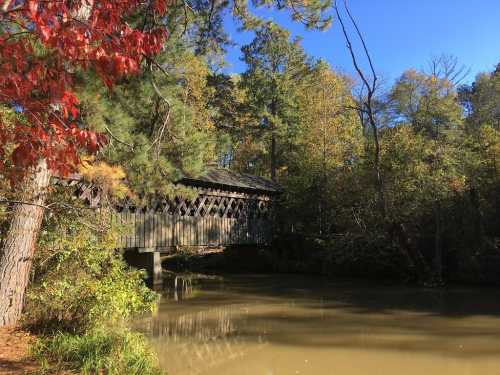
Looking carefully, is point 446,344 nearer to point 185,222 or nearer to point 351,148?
point 185,222

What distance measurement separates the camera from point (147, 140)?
28.7 ft

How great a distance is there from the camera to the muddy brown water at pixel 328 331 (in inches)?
242

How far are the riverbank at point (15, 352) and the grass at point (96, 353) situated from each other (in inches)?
4.0

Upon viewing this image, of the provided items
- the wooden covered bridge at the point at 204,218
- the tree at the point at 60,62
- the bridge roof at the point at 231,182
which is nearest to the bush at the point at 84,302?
the tree at the point at 60,62

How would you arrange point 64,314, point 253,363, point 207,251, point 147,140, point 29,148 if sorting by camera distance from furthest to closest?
point 207,251
point 147,140
point 253,363
point 64,314
point 29,148

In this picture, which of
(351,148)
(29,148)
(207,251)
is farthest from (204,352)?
(351,148)

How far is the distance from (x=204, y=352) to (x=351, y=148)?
16678 millimetres

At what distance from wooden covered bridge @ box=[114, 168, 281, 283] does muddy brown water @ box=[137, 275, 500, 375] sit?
64.9 inches

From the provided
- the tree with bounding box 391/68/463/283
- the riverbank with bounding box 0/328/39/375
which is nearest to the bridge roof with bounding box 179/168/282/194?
the tree with bounding box 391/68/463/283

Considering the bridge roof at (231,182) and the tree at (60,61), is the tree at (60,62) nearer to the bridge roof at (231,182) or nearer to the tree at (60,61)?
the tree at (60,61)

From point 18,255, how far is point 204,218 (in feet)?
32.9

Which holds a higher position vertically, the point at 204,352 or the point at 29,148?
the point at 29,148

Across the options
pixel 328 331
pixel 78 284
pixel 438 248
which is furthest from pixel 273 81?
pixel 78 284

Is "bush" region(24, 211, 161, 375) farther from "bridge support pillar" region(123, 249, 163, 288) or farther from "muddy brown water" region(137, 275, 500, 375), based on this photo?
"bridge support pillar" region(123, 249, 163, 288)
